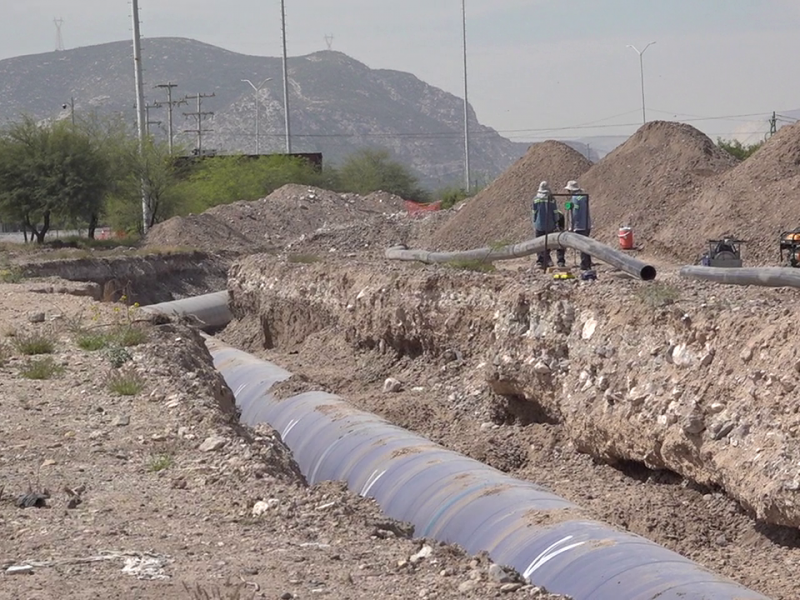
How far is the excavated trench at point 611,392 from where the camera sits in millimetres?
10750

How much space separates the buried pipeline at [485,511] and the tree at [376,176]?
71.0m

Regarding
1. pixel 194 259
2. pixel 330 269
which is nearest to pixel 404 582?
pixel 330 269

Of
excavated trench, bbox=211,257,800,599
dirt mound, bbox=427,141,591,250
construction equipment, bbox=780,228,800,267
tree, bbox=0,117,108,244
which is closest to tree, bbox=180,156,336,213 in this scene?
tree, bbox=0,117,108,244

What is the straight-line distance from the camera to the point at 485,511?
9664mm

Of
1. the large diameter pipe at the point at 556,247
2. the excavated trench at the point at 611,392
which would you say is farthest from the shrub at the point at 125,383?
the large diameter pipe at the point at 556,247

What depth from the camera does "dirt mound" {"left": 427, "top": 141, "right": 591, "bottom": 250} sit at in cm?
3428

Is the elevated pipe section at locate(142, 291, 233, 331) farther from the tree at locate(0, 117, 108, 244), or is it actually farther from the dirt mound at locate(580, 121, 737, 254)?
the tree at locate(0, 117, 108, 244)

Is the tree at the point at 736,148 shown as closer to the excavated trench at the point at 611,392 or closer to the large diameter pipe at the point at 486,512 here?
the excavated trench at the point at 611,392

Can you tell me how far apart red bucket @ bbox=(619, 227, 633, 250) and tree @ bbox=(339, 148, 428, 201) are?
56737mm

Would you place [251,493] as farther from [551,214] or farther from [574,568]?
[551,214]

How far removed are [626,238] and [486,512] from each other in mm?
18787

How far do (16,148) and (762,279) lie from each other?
36082 mm

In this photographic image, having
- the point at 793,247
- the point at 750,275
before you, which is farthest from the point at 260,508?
the point at 793,247

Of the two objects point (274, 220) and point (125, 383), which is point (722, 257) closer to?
point (125, 383)
